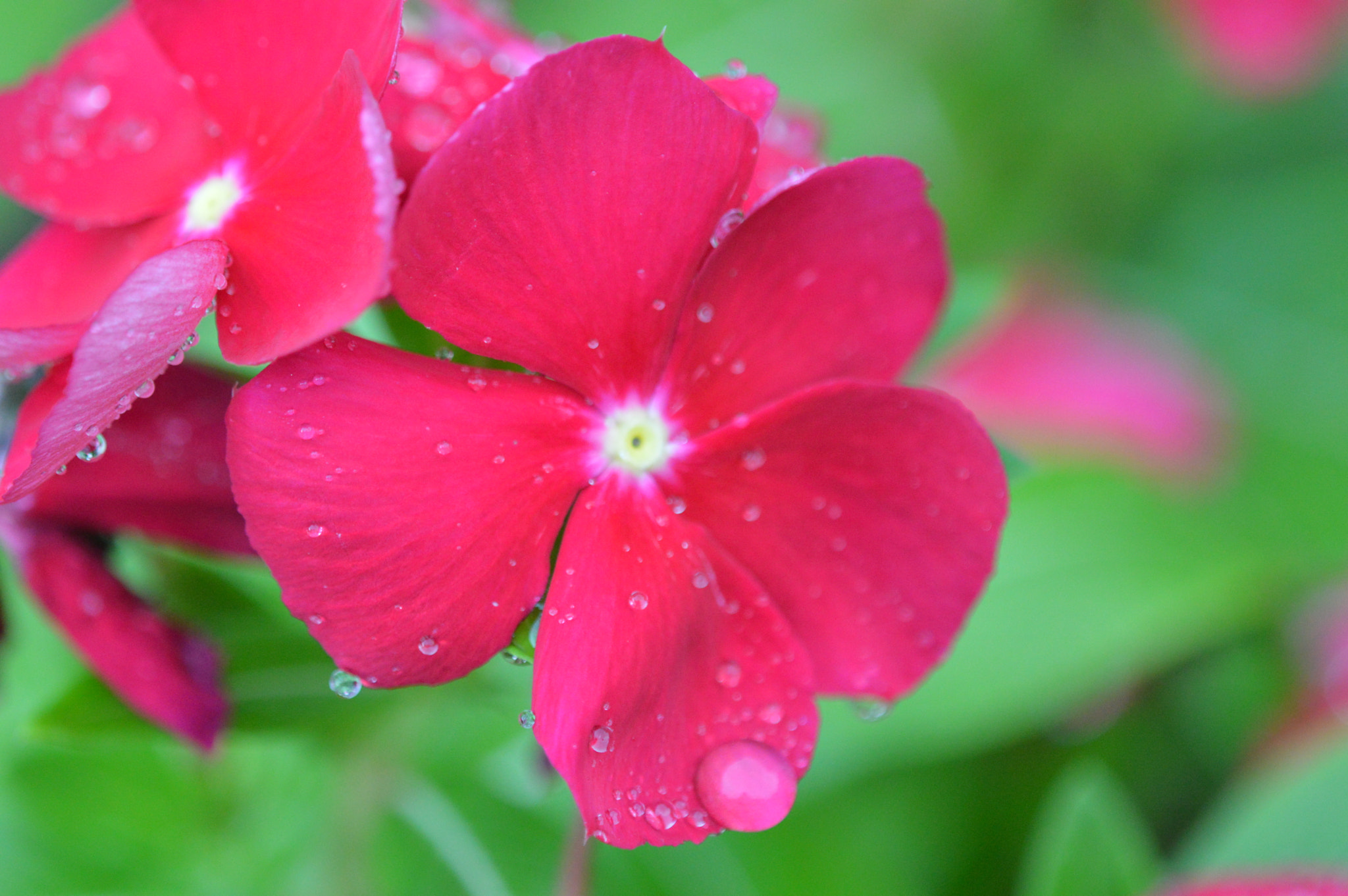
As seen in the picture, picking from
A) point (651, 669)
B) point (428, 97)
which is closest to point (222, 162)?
point (428, 97)

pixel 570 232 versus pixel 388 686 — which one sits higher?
pixel 570 232

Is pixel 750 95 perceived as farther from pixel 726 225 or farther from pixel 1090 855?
pixel 1090 855

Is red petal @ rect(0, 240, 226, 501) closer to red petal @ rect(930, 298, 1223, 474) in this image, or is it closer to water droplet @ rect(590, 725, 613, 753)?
water droplet @ rect(590, 725, 613, 753)

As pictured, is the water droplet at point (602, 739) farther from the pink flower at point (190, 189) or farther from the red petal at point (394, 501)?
the pink flower at point (190, 189)

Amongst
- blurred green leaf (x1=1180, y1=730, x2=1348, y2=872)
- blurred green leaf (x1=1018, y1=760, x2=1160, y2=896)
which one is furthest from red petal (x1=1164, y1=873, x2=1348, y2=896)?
blurred green leaf (x1=1180, y1=730, x2=1348, y2=872)

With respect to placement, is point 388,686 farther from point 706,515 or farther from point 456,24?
point 456,24

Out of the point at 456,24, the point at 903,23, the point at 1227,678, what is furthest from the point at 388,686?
the point at 903,23
